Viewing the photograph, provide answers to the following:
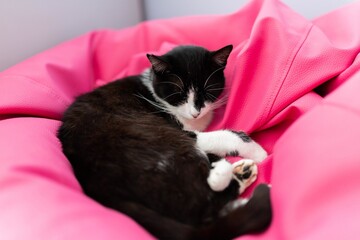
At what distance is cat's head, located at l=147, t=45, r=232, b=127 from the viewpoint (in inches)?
51.8

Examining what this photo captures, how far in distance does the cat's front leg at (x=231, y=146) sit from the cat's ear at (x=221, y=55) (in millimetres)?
284

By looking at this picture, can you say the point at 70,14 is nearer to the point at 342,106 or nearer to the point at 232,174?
the point at 232,174

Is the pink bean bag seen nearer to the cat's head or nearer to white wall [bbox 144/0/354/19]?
the cat's head

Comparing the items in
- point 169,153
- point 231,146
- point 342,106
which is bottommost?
point 231,146

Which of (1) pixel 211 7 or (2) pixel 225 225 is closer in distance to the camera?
(2) pixel 225 225

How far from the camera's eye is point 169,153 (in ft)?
3.45

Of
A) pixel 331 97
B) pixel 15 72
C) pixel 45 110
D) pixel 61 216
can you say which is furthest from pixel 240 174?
pixel 15 72

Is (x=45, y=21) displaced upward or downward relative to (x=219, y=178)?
upward

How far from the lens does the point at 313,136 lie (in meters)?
0.92

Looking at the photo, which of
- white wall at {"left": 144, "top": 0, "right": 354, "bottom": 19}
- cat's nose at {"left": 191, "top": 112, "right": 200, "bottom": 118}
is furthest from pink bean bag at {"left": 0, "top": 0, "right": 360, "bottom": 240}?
white wall at {"left": 144, "top": 0, "right": 354, "bottom": 19}

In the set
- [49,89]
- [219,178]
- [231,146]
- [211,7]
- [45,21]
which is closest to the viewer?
[219,178]

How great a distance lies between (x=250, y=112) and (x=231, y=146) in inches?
6.7

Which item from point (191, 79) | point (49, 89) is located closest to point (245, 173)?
point (191, 79)

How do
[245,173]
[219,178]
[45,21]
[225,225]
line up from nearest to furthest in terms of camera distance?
[225,225], [219,178], [245,173], [45,21]
